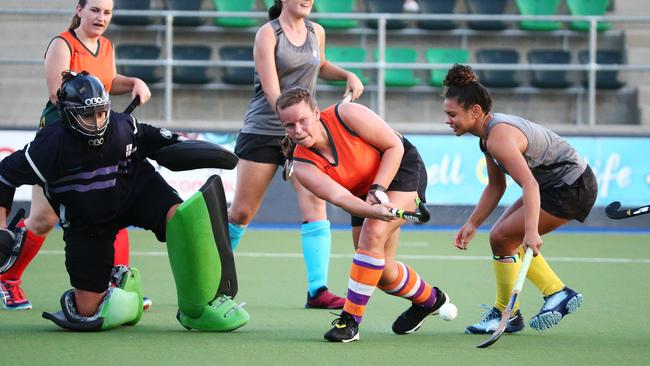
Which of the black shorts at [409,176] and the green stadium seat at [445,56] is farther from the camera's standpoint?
the green stadium seat at [445,56]

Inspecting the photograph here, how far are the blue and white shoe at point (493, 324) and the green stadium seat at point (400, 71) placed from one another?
29.8 ft

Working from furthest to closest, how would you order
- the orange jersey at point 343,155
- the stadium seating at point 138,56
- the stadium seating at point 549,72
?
the stadium seating at point 549,72, the stadium seating at point 138,56, the orange jersey at point 343,155

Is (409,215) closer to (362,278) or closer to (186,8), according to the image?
(362,278)

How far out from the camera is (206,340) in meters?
4.85

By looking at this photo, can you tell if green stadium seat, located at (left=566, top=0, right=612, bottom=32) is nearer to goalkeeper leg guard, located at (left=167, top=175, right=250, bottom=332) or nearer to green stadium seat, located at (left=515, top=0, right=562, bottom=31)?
green stadium seat, located at (left=515, top=0, right=562, bottom=31)

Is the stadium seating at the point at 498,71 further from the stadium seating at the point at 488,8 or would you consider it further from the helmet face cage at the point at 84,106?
the helmet face cage at the point at 84,106

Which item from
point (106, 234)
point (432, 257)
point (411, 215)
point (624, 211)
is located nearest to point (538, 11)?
point (432, 257)

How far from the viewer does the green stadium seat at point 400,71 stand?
14.2 metres

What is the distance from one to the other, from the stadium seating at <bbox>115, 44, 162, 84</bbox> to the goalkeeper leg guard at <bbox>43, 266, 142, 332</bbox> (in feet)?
28.4

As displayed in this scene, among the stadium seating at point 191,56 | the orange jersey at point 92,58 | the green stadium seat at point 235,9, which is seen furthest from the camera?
the green stadium seat at point 235,9

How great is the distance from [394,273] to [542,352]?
2.73 feet

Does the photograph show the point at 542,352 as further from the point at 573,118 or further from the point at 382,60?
the point at 573,118

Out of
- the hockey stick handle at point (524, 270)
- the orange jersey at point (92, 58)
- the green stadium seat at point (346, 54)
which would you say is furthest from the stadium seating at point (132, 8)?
the hockey stick handle at point (524, 270)

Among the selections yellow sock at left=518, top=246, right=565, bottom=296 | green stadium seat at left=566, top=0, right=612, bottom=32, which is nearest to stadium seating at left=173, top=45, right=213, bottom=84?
green stadium seat at left=566, top=0, right=612, bottom=32
